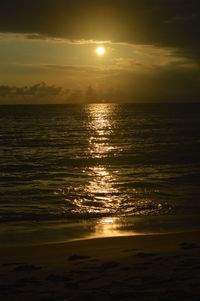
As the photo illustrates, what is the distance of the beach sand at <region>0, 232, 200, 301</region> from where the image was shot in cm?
734

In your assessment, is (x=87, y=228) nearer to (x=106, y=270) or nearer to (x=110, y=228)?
(x=110, y=228)

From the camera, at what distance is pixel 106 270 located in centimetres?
874

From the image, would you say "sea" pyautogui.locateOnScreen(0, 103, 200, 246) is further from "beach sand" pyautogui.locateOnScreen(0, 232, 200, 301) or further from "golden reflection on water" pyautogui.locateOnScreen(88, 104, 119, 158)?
"golden reflection on water" pyautogui.locateOnScreen(88, 104, 119, 158)

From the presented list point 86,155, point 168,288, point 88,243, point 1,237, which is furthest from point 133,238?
point 86,155

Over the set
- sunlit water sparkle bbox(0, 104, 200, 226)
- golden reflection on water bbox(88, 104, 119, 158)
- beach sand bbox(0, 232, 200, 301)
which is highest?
golden reflection on water bbox(88, 104, 119, 158)

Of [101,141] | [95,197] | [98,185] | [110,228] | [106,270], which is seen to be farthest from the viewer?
[101,141]

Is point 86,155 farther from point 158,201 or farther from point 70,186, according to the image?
point 158,201

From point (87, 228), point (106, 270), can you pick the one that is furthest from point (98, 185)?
point (106, 270)

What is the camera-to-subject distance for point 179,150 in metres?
40.5

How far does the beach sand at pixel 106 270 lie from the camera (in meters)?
7.34

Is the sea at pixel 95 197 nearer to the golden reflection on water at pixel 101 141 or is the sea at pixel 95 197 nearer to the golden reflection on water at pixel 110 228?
the golden reflection on water at pixel 110 228

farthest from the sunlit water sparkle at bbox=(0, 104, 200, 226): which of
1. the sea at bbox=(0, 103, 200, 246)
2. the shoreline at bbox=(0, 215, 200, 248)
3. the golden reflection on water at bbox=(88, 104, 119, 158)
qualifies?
the golden reflection on water at bbox=(88, 104, 119, 158)

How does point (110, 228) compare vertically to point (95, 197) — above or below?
below

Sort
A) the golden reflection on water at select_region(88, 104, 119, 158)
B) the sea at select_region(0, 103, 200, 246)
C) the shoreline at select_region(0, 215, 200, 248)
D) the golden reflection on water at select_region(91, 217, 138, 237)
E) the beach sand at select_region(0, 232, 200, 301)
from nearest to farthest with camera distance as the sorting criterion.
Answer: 1. the beach sand at select_region(0, 232, 200, 301)
2. the shoreline at select_region(0, 215, 200, 248)
3. the golden reflection on water at select_region(91, 217, 138, 237)
4. the sea at select_region(0, 103, 200, 246)
5. the golden reflection on water at select_region(88, 104, 119, 158)
